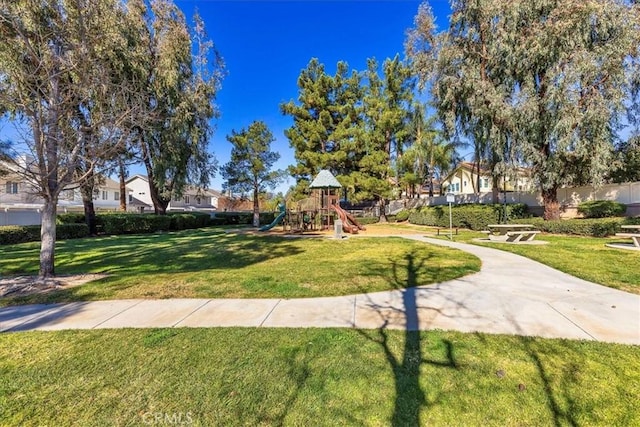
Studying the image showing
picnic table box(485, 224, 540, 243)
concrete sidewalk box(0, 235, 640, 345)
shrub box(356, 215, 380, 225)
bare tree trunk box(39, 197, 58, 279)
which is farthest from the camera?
shrub box(356, 215, 380, 225)

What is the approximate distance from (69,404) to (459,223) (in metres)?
19.3

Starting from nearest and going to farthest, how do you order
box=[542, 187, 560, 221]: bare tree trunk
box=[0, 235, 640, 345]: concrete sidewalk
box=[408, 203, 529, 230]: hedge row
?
box=[0, 235, 640, 345]: concrete sidewalk < box=[542, 187, 560, 221]: bare tree trunk < box=[408, 203, 529, 230]: hedge row

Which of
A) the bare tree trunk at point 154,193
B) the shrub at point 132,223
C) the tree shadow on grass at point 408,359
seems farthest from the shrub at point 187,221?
the tree shadow on grass at point 408,359

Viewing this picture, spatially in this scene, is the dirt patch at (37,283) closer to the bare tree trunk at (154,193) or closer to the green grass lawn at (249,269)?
the green grass lawn at (249,269)

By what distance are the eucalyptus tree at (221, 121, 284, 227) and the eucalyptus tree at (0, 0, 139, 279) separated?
69.9 ft

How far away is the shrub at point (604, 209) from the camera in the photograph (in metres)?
14.5

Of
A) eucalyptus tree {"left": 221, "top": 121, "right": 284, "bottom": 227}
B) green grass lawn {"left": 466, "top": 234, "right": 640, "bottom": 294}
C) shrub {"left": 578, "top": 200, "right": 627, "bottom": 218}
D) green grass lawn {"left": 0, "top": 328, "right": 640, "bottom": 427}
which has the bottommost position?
green grass lawn {"left": 0, "top": 328, "right": 640, "bottom": 427}

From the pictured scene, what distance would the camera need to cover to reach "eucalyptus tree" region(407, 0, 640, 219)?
1248cm

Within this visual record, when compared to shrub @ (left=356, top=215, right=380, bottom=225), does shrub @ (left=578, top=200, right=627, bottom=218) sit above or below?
above

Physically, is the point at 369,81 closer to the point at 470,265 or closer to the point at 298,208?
the point at 298,208

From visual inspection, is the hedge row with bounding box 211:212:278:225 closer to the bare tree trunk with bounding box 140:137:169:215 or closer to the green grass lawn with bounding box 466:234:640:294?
the bare tree trunk with bounding box 140:137:169:215

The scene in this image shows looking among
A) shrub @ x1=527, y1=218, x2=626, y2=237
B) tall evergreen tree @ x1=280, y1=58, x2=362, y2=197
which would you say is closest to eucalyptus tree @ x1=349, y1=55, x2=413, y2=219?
tall evergreen tree @ x1=280, y1=58, x2=362, y2=197

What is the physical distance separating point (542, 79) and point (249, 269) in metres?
15.2

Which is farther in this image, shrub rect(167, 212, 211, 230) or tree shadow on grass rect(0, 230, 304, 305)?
shrub rect(167, 212, 211, 230)
